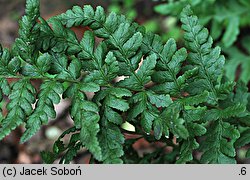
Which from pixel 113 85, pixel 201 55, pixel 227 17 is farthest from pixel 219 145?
pixel 227 17

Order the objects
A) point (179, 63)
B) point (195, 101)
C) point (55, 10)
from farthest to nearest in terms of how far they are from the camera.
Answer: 1. point (55, 10)
2. point (179, 63)
3. point (195, 101)

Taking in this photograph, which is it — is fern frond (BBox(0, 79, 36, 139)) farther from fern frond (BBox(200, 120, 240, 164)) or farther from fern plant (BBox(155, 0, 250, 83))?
fern plant (BBox(155, 0, 250, 83))

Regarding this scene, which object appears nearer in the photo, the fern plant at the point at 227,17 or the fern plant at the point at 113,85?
the fern plant at the point at 113,85

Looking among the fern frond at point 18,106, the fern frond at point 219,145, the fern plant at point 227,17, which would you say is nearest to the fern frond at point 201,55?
the fern frond at point 219,145

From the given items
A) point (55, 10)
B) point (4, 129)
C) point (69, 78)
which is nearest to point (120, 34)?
point (69, 78)

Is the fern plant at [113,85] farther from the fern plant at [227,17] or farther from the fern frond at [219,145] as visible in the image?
the fern plant at [227,17]

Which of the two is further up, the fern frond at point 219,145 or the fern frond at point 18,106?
the fern frond at point 18,106
